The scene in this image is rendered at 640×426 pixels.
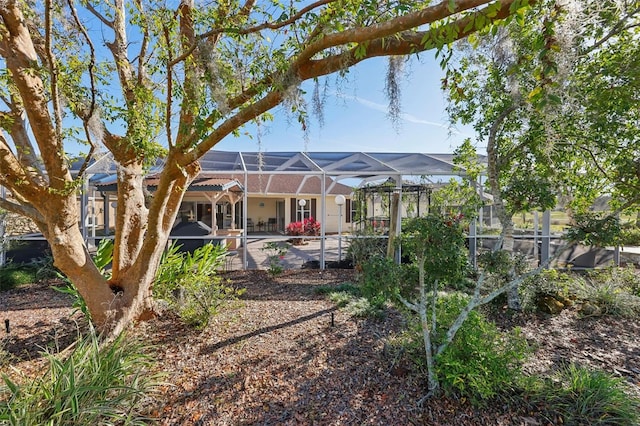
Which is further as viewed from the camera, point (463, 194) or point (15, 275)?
point (15, 275)

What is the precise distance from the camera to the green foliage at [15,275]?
5.58 m

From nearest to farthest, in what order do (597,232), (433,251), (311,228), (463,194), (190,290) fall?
(433,251) < (597,232) < (190,290) < (463,194) < (311,228)

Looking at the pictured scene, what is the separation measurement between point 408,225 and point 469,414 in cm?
165

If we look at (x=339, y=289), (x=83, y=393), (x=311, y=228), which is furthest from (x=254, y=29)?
(x=311, y=228)

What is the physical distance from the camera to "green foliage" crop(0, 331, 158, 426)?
1.84 metres

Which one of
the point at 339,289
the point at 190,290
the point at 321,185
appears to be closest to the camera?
the point at 190,290

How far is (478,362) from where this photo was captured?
2.31m

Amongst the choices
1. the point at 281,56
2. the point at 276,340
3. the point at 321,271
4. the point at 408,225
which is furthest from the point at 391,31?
the point at 321,271

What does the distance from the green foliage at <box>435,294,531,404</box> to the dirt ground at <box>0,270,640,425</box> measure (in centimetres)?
15

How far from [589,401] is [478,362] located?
93 centimetres

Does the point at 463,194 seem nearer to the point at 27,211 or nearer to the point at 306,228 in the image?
the point at 27,211

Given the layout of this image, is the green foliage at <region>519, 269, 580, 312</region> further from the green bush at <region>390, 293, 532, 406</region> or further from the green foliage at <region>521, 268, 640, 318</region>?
the green bush at <region>390, 293, 532, 406</region>

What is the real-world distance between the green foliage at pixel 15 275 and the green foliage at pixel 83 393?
5.08 metres

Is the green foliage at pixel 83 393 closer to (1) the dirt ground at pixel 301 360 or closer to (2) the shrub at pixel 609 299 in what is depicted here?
(1) the dirt ground at pixel 301 360
